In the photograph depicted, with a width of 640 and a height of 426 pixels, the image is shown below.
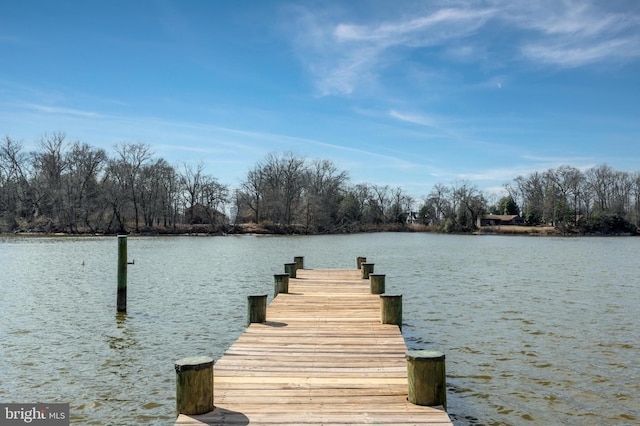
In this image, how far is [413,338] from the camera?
12531mm

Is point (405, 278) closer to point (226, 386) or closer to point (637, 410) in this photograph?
point (637, 410)

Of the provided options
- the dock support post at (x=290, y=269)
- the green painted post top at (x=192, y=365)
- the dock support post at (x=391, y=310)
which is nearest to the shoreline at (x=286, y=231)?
the dock support post at (x=290, y=269)

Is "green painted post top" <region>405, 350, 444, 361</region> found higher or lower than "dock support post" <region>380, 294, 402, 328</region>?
higher

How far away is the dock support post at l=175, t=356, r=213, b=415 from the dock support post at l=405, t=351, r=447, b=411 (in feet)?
7.79

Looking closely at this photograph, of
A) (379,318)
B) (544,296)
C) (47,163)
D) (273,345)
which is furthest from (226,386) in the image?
(47,163)

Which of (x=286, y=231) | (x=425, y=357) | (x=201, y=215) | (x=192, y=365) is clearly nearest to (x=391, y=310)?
(x=425, y=357)

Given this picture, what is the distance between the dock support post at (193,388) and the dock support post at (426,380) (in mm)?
2375

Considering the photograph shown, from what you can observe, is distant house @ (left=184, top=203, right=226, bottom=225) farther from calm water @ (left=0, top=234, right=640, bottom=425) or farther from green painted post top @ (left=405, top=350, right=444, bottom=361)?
green painted post top @ (left=405, top=350, right=444, bottom=361)

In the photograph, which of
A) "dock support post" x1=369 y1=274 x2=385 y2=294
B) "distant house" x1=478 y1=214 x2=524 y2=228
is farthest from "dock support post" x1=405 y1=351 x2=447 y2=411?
"distant house" x1=478 y1=214 x2=524 y2=228

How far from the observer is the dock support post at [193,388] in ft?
17.8

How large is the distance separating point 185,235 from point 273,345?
232 feet

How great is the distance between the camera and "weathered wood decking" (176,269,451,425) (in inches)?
214

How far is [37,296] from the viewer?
1809 cm

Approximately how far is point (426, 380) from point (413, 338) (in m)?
7.04
